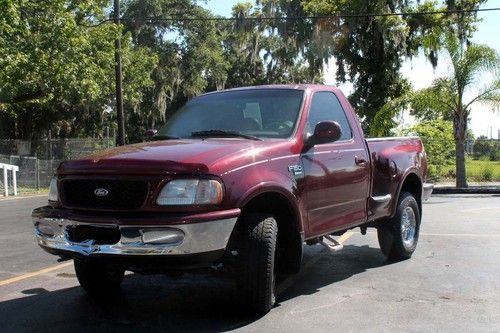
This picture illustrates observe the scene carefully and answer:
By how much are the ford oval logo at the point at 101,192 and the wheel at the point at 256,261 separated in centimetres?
112

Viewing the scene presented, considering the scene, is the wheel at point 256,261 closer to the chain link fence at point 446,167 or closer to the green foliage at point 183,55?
the green foliage at point 183,55

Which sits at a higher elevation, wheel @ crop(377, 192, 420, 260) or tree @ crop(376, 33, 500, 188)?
tree @ crop(376, 33, 500, 188)

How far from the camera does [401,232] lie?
7.31 metres

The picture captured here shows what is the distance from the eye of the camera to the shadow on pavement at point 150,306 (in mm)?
4809

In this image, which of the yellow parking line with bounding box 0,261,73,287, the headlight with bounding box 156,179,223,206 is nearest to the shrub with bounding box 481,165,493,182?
the yellow parking line with bounding box 0,261,73,287

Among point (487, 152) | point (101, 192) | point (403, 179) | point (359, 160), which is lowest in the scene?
point (487, 152)

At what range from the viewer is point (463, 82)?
20609 mm

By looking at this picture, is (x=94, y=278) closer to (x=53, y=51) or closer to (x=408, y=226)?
(x=408, y=226)

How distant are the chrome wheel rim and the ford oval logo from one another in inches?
164

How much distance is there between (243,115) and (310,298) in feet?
6.23

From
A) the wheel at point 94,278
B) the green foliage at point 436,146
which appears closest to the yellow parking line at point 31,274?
the wheel at point 94,278

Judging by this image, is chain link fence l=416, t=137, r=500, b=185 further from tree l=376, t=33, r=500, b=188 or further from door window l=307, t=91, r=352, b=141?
door window l=307, t=91, r=352, b=141

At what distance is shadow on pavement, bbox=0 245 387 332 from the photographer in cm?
481

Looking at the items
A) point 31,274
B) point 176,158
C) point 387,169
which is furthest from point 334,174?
point 31,274
